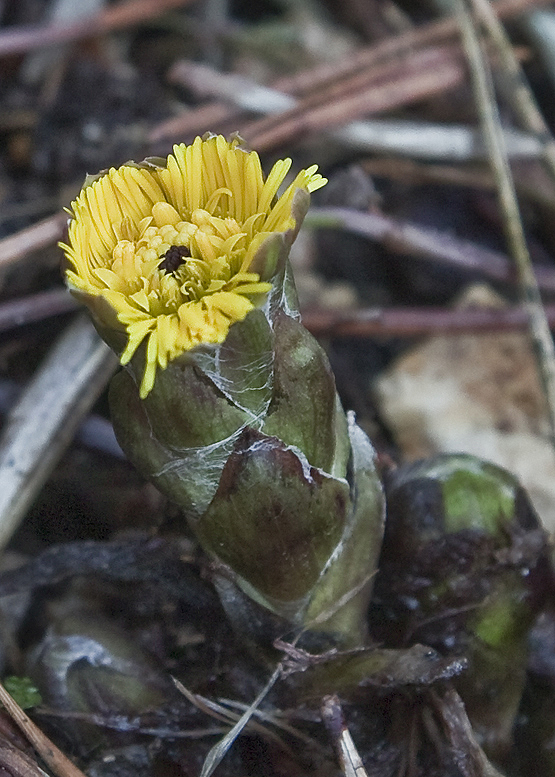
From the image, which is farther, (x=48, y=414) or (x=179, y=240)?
(x=48, y=414)

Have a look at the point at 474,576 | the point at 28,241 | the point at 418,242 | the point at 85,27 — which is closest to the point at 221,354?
the point at 474,576

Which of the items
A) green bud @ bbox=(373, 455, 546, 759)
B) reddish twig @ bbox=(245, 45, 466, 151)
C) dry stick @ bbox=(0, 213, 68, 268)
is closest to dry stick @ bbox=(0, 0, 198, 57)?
reddish twig @ bbox=(245, 45, 466, 151)

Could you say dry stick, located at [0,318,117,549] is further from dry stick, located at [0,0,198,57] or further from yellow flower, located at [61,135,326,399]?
dry stick, located at [0,0,198,57]

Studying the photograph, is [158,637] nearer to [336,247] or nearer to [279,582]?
[279,582]

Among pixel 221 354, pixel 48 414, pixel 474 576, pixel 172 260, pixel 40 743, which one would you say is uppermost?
pixel 172 260

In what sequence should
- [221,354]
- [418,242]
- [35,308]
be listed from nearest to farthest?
[221,354] → [35,308] → [418,242]

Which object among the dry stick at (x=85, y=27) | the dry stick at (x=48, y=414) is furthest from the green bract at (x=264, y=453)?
the dry stick at (x=85, y=27)

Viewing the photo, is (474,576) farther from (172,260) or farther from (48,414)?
(48,414)
